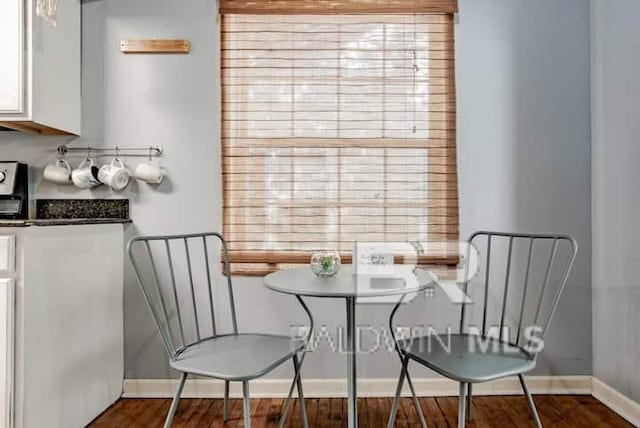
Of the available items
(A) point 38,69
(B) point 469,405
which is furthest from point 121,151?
(B) point 469,405

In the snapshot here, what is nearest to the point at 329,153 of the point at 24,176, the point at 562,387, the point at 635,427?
the point at 24,176

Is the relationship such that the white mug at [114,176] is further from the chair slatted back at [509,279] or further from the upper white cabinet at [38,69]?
the chair slatted back at [509,279]

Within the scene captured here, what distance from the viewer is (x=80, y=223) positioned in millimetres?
1812

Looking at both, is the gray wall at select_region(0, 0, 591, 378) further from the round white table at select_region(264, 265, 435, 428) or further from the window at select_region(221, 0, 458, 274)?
the round white table at select_region(264, 265, 435, 428)

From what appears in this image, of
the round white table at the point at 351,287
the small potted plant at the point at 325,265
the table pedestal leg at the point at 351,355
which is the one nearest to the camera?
the round white table at the point at 351,287

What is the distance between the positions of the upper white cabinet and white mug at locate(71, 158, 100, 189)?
20 cm

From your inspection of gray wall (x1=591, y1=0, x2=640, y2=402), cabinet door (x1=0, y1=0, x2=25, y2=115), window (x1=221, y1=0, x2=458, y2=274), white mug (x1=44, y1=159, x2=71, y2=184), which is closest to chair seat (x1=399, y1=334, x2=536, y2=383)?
window (x1=221, y1=0, x2=458, y2=274)

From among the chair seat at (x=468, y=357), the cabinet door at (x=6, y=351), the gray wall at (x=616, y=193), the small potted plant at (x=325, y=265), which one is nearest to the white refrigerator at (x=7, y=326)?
the cabinet door at (x=6, y=351)

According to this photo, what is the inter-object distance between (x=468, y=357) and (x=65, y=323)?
164 centimetres

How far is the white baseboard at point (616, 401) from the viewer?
192 cm

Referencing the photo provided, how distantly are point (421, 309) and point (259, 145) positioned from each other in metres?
1.22

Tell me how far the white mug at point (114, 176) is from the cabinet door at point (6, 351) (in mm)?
690

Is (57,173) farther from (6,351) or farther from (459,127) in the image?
(459,127)

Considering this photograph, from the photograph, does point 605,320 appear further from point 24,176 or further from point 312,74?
point 24,176
